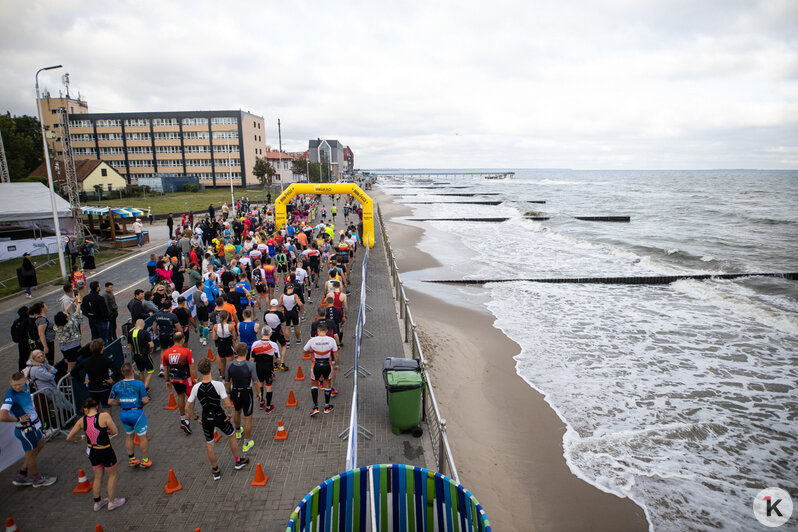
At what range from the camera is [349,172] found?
463 ft

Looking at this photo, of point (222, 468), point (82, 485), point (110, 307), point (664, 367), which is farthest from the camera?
point (664, 367)

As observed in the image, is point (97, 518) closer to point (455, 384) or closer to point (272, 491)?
point (272, 491)

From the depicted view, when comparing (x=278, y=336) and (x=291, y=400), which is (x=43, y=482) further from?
(x=278, y=336)

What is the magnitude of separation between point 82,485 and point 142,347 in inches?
120

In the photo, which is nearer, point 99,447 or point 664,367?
point 99,447

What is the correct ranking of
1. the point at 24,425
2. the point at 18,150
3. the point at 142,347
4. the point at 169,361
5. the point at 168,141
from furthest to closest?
the point at 168,141
the point at 18,150
the point at 142,347
the point at 169,361
the point at 24,425

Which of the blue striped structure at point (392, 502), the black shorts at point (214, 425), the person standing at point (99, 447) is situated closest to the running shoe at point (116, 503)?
the person standing at point (99, 447)

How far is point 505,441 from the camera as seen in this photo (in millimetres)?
8625

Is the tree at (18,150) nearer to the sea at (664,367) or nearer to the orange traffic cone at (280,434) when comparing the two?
the sea at (664,367)

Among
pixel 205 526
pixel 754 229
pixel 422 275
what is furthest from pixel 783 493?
pixel 754 229

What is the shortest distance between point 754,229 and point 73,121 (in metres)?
102

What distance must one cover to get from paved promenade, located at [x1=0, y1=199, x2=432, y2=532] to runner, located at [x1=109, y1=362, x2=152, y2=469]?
0.22 m

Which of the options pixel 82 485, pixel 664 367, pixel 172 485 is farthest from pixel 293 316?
pixel 664 367

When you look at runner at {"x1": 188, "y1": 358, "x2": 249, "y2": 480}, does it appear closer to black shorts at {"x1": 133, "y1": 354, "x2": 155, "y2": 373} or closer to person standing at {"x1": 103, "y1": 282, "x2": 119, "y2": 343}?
black shorts at {"x1": 133, "y1": 354, "x2": 155, "y2": 373}
